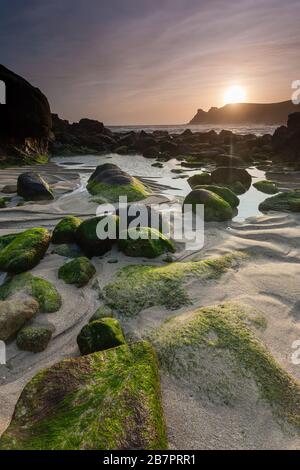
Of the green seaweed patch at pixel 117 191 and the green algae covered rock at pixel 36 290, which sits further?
the green seaweed patch at pixel 117 191

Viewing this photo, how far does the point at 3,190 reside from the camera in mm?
8859

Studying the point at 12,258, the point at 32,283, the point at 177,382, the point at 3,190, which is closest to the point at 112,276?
the point at 32,283

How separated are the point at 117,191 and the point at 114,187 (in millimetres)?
261

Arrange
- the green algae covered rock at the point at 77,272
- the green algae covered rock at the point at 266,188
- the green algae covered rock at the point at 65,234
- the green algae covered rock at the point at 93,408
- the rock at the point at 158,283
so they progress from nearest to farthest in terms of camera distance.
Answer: the green algae covered rock at the point at 93,408
the rock at the point at 158,283
the green algae covered rock at the point at 77,272
the green algae covered rock at the point at 65,234
the green algae covered rock at the point at 266,188

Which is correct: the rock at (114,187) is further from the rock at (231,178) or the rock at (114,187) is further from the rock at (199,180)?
the rock at (231,178)

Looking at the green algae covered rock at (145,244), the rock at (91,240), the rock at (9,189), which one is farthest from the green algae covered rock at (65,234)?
the rock at (9,189)

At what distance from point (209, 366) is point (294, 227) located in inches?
165

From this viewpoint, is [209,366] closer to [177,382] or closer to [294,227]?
[177,382]

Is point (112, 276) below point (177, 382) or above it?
above

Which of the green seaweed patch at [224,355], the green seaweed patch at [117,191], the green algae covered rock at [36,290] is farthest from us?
the green seaweed patch at [117,191]

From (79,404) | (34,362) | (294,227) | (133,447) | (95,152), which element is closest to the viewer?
(133,447)

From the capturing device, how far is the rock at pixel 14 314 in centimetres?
300

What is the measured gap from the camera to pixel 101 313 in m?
3.34

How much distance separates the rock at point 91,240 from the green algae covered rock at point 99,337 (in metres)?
1.90
